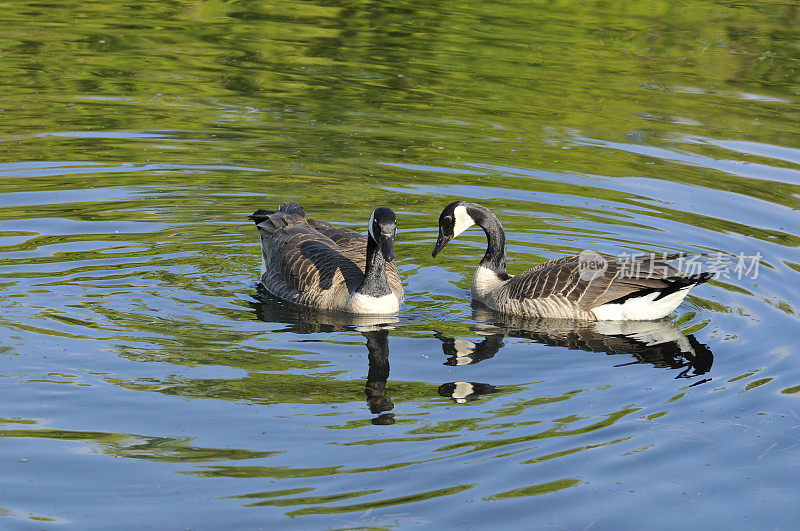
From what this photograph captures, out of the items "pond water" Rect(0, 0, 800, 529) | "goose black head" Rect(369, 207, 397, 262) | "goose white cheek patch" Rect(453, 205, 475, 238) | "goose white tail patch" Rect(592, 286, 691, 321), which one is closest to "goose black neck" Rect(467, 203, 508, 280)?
"goose white cheek patch" Rect(453, 205, 475, 238)

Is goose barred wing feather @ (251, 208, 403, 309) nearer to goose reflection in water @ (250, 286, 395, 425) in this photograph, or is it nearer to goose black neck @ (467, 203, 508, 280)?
goose reflection in water @ (250, 286, 395, 425)

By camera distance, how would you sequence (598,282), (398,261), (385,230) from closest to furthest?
(385,230) < (598,282) < (398,261)

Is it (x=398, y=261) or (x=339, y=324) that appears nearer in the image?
(x=339, y=324)

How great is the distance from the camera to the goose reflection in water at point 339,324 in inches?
403

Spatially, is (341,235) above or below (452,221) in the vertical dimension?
below

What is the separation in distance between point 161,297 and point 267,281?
66.8 inches

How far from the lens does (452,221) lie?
13.1 meters

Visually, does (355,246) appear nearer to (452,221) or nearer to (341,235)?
(341,235)

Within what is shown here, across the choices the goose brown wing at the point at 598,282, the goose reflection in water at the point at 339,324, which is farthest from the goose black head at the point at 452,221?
the goose reflection in water at the point at 339,324

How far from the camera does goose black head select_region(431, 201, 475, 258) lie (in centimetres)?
1302

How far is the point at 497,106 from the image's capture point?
69.7ft

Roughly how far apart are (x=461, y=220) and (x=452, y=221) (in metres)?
0.14

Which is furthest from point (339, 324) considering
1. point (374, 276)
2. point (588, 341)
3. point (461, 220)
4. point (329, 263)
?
point (588, 341)

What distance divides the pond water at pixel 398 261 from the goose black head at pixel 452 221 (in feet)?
2.21
